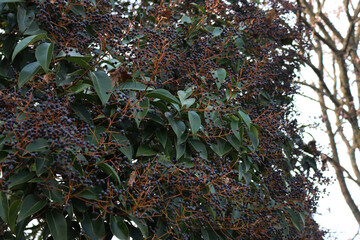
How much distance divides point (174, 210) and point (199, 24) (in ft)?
3.40

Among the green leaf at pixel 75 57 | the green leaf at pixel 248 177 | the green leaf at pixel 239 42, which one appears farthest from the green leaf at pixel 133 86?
the green leaf at pixel 239 42

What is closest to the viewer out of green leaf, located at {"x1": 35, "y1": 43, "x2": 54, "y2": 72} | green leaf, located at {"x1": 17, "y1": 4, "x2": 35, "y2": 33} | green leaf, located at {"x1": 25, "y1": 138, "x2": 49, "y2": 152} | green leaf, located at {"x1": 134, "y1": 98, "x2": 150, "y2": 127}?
green leaf, located at {"x1": 25, "y1": 138, "x2": 49, "y2": 152}

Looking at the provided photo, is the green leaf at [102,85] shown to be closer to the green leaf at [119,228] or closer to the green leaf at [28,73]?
the green leaf at [28,73]

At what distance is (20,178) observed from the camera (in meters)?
1.28

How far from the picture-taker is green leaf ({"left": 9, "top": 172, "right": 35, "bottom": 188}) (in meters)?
1.26

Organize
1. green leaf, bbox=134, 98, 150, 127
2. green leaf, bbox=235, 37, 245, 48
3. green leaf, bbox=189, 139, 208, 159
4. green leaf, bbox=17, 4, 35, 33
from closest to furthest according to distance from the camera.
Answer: green leaf, bbox=134, 98, 150, 127 < green leaf, bbox=17, 4, 35, 33 < green leaf, bbox=189, 139, 208, 159 < green leaf, bbox=235, 37, 245, 48

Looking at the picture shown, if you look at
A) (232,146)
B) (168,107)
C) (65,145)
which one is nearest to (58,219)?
(65,145)

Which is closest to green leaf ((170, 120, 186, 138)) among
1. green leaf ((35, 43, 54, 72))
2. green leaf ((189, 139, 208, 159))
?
green leaf ((189, 139, 208, 159))

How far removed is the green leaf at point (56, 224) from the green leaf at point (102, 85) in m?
0.40

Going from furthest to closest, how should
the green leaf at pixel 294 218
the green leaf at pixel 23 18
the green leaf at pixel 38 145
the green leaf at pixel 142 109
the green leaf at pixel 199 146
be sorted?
the green leaf at pixel 294 218 < the green leaf at pixel 199 146 < the green leaf at pixel 23 18 < the green leaf at pixel 142 109 < the green leaf at pixel 38 145

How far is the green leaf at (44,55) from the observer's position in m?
1.37

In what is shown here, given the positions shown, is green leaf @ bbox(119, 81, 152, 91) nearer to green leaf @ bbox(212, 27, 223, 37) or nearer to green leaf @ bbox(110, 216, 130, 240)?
green leaf @ bbox(110, 216, 130, 240)

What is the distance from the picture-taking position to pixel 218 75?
188 centimetres

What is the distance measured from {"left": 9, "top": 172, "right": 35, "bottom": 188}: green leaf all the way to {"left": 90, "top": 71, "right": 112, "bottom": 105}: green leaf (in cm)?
33
